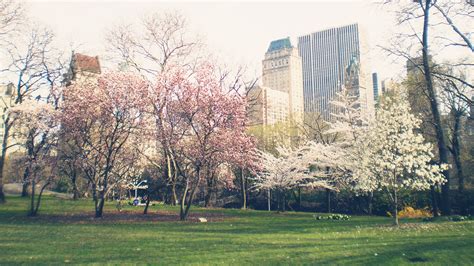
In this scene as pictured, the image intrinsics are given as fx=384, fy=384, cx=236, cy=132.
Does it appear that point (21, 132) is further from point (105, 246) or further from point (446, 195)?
point (446, 195)

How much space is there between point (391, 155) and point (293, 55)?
117643mm

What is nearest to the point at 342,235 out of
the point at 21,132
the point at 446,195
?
the point at 446,195

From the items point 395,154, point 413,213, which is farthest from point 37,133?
point 413,213

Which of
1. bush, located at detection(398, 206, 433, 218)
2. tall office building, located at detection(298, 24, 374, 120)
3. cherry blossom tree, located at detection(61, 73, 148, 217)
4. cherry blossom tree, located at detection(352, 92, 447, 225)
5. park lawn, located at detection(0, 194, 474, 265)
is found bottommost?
park lawn, located at detection(0, 194, 474, 265)

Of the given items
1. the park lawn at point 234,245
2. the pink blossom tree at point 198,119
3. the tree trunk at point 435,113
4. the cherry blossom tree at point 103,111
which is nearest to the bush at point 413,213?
the tree trunk at point 435,113

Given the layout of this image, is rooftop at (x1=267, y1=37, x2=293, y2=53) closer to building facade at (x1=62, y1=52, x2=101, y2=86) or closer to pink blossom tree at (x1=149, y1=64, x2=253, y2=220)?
building facade at (x1=62, y1=52, x2=101, y2=86)

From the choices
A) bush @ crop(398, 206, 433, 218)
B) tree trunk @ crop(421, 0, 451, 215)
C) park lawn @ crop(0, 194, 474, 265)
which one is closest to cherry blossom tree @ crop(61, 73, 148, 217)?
park lawn @ crop(0, 194, 474, 265)

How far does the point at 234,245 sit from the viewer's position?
41.5 ft

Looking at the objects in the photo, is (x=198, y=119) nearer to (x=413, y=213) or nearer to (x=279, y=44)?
(x=413, y=213)

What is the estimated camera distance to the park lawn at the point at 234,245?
1055cm

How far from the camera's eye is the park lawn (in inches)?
416

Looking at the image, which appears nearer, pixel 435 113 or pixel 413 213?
pixel 435 113

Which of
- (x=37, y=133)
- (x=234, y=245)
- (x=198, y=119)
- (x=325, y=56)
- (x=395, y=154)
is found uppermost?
(x=325, y=56)

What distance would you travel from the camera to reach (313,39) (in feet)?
586
